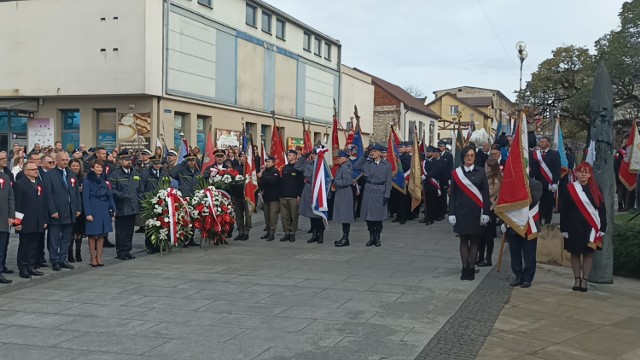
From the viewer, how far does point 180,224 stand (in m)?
11.5

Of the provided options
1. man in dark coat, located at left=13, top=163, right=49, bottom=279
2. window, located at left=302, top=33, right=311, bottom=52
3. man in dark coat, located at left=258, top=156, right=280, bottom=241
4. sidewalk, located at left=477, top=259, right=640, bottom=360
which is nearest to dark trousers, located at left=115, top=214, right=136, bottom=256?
man in dark coat, located at left=13, top=163, right=49, bottom=279

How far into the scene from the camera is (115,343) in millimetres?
5863

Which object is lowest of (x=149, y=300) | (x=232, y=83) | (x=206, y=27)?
(x=149, y=300)

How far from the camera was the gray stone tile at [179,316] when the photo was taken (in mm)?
6670

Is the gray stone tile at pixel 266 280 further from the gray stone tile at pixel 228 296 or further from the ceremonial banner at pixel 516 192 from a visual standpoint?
the ceremonial banner at pixel 516 192

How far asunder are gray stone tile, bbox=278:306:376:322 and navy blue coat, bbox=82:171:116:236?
176 inches

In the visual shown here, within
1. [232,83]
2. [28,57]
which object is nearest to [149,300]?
[28,57]

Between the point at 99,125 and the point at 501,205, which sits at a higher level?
the point at 99,125

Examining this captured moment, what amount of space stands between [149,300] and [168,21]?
1940 cm

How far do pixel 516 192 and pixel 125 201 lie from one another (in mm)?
6449

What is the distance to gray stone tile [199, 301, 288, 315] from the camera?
704 cm

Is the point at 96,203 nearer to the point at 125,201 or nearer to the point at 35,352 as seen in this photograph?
the point at 125,201

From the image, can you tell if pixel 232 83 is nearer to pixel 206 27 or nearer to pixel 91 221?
pixel 206 27

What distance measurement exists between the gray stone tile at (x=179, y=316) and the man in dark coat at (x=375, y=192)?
5.63 m
